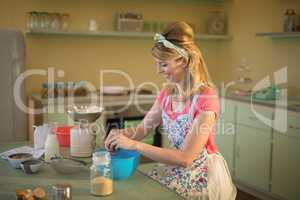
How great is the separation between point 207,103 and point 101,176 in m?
0.64

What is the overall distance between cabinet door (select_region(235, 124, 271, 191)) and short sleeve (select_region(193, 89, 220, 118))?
1.76 meters

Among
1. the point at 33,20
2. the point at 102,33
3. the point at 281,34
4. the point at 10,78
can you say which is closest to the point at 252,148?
the point at 281,34

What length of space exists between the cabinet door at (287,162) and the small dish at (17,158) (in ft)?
7.31

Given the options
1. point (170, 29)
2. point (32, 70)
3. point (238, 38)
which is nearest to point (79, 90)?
point (32, 70)

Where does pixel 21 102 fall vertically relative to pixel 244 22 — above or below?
below

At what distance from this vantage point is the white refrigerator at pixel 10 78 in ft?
11.6

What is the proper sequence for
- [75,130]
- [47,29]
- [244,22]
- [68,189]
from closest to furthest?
[68,189], [75,130], [47,29], [244,22]

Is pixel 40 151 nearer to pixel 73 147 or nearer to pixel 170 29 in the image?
pixel 73 147

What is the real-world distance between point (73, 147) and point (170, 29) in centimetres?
73

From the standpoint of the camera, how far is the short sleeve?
1839 mm

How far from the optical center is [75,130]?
1909 mm

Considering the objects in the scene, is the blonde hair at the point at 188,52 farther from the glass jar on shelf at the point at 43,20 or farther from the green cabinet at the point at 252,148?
the glass jar on shelf at the point at 43,20

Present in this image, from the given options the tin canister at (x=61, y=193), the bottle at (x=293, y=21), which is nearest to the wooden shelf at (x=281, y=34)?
A: the bottle at (x=293, y=21)

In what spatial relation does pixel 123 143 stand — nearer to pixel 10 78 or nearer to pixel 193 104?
pixel 193 104
